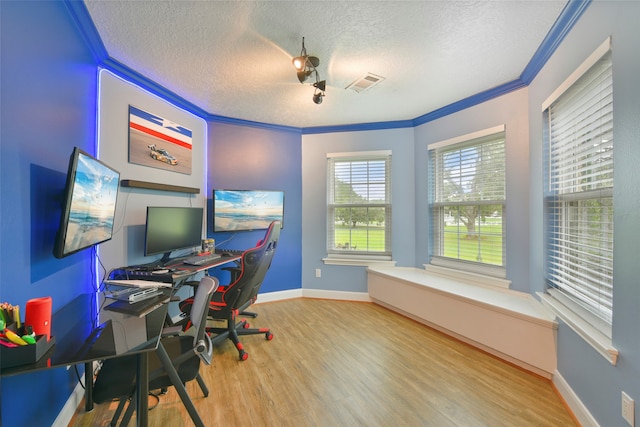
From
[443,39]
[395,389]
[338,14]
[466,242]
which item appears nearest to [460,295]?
[466,242]

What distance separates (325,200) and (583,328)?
9.59ft

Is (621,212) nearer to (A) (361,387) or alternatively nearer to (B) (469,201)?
(B) (469,201)

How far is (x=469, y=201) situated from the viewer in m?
2.97

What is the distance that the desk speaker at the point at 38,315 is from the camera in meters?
0.99

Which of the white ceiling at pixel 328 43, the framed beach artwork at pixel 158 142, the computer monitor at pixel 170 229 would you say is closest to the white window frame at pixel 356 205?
the white ceiling at pixel 328 43

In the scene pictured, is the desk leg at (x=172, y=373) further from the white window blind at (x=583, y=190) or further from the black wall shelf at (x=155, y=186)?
the white window blind at (x=583, y=190)

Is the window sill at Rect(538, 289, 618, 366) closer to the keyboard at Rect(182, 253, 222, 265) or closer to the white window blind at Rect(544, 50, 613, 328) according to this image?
the white window blind at Rect(544, 50, 613, 328)

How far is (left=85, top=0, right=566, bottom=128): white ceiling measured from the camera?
1.65m

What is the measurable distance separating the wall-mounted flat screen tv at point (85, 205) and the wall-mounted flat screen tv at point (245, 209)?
58.9 inches

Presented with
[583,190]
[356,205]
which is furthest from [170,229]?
[583,190]

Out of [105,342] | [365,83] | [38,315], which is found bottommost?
[105,342]

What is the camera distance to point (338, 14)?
1689mm

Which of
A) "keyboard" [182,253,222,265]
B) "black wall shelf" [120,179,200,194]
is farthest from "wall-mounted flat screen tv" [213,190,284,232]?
"keyboard" [182,253,222,265]

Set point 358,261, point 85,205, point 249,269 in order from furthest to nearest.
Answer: point 358,261 → point 249,269 → point 85,205
